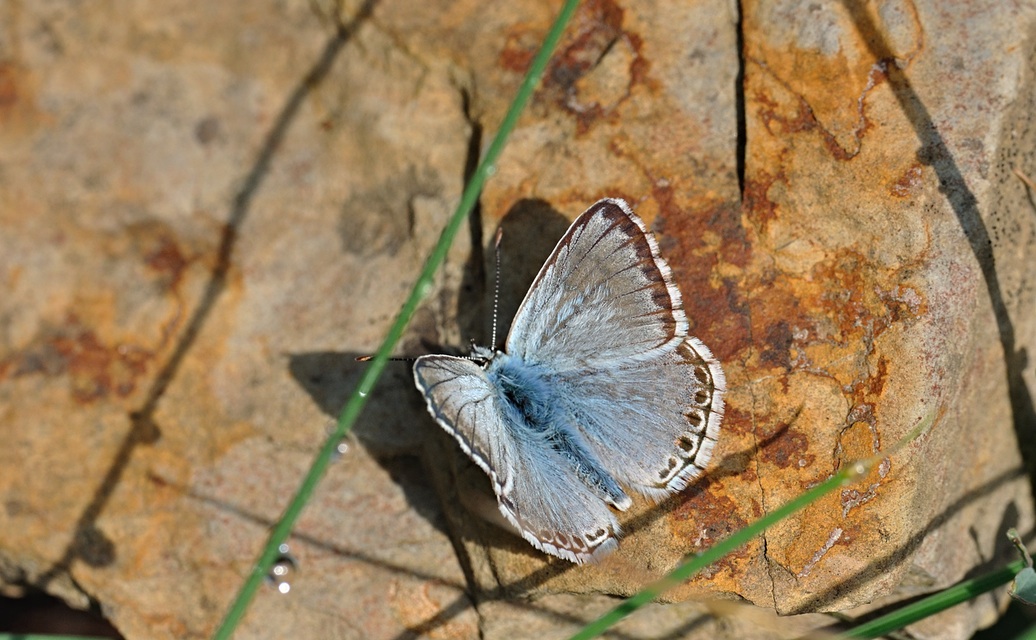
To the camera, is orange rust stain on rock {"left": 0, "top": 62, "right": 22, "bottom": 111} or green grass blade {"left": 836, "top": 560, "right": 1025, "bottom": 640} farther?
orange rust stain on rock {"left": 0, "top": 62, "right": 22, "bottom": 111}

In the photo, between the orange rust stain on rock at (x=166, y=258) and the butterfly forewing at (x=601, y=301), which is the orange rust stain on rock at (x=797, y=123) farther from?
the orange rust stain on rock at (x=166, y=258)

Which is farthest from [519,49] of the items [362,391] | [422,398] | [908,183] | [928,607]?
[928,607]

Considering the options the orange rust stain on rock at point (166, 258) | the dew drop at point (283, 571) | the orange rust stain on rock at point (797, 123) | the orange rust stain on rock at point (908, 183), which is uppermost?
the orange rust stain on rock at point (166, 258)

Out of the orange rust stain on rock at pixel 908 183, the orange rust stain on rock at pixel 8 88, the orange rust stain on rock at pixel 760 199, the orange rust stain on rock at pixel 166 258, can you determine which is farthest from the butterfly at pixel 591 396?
the orange rust stain on rock at pixel 8 88

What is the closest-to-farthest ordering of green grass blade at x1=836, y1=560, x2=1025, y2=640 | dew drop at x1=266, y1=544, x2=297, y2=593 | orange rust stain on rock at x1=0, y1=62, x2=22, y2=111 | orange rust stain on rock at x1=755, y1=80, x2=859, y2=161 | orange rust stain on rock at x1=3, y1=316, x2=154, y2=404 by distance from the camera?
green grass blade at x1=836, y1=560, x2=1025, y2=640 → orange rust stain on rock at x1=755, y1=80, x2=859, y2=161 → dew drop at x1=266, y1=544, x2=297, y2=593 → orange rust stain on rock at x1=3, y1=316, x2=154, y2=404 → orange rust stain on rock at x1=0, y1=62, x2=22, y2=111

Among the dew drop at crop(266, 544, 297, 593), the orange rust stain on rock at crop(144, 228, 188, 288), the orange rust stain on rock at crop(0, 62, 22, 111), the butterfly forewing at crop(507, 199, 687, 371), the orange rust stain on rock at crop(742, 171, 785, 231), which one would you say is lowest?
the dew drop at crop(266, 544, 297, 593)

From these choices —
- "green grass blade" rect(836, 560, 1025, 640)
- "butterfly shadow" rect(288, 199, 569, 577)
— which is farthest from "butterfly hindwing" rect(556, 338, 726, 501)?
"green grass blade" rect(836, 560, 1025, 640)

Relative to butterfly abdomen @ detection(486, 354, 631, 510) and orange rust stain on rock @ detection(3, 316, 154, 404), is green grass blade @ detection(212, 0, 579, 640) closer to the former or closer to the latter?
butterfly abdomen @ detection(486, 354, 631, 510)
